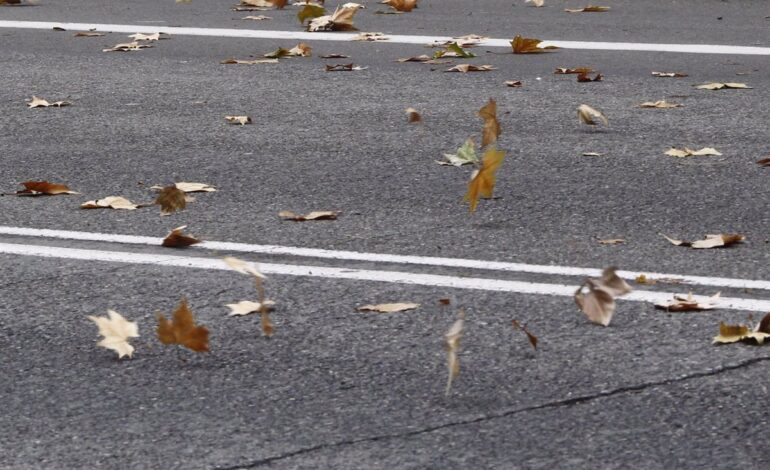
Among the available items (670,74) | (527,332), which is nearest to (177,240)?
(527,332)

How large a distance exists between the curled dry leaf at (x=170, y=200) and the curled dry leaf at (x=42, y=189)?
501mm

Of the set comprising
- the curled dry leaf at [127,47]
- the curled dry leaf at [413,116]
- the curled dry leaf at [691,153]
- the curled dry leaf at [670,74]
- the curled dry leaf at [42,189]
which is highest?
the curled dry leaf at [670,74]

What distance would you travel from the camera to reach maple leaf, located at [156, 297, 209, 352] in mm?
3949

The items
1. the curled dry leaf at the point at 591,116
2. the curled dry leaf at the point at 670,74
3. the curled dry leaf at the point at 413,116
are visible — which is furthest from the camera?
the curled dry leaf at the point at 670,74

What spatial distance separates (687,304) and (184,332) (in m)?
1.44

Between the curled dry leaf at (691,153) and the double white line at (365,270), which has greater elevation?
the curled dry leaf at (691,153)

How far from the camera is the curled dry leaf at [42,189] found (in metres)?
5.72

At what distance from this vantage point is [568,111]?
6973 mm

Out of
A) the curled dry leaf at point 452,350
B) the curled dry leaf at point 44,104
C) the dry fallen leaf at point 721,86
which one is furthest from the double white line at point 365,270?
the dry fallen leaf at point 721,86

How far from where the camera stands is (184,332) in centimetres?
398

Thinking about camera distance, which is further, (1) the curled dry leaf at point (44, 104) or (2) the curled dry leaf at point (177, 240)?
(1) the curled dry leaf at point (44, 104)

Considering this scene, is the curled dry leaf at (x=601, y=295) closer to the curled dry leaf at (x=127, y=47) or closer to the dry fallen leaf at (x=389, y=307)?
the dry fallen leaf at (x=389, y=307)

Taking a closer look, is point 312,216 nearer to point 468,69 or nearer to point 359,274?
point 359,274

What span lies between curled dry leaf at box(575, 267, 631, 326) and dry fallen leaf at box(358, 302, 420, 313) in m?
0.49
